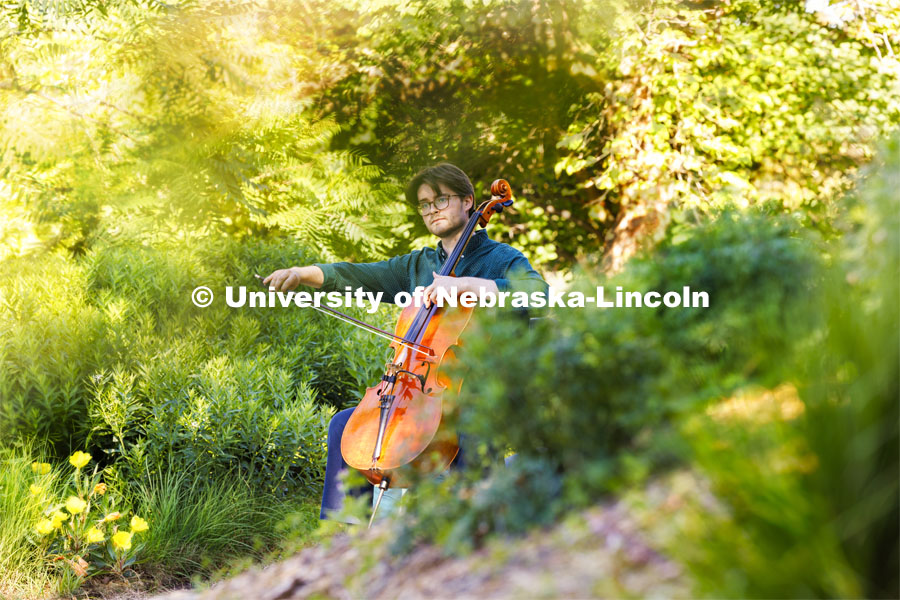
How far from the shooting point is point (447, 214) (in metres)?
3.00

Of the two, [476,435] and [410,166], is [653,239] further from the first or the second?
[476,435]

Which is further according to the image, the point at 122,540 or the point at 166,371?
the point at 166,371

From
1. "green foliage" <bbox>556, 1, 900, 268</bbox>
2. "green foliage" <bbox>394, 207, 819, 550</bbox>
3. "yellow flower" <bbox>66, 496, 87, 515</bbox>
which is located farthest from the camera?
"green foliage" <bbox>556, 1, 900, 268</bbox>

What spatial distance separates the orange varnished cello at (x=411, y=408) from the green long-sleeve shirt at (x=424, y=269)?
15 centimetres

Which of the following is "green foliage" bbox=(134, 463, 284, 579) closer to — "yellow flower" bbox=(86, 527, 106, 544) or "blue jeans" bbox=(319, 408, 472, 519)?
"yellow flower" bbox=(86, 527, 106, 544)

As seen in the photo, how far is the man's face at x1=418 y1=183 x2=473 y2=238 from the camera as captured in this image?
3.00 m

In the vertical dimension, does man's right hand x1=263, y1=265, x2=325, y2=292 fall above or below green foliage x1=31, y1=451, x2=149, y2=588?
above

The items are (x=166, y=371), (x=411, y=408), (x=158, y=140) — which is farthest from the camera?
(x=158, y=140)

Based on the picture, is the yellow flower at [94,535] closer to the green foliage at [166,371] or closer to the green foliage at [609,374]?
the green foliage at [166,371]

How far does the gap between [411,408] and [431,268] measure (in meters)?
0.78

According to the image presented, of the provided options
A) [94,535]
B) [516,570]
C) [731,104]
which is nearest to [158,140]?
[94,535]

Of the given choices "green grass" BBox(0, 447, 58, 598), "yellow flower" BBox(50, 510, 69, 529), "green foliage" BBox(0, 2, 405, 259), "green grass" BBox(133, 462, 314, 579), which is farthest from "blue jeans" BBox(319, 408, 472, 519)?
"green foliage" BBox(0, 2, 405, 259)

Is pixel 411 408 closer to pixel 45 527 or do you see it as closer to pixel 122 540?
pixel 122 540

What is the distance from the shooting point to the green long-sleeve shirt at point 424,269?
9.46ft
